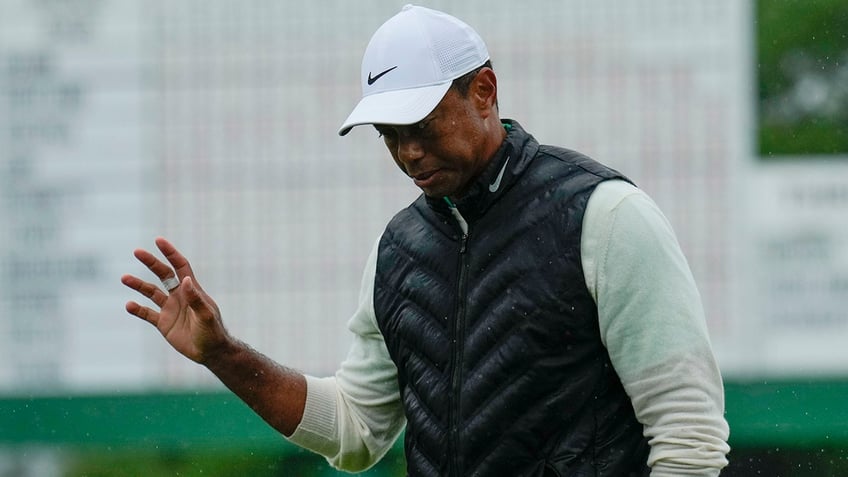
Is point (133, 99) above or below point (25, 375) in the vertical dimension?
above

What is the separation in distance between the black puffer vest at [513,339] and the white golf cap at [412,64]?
0.16 m

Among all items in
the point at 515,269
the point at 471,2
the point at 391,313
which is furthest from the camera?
the point at 471,2

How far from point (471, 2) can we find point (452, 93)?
585cm

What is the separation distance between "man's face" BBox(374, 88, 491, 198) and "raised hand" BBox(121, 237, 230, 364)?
1.44 ft

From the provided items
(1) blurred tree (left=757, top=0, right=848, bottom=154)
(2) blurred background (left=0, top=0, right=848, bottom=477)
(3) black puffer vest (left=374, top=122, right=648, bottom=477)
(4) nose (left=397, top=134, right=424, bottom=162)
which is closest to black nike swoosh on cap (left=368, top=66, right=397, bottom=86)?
(4) nose (left=397, top=134, right=424, bottom=162)

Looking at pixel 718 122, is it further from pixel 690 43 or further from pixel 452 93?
pixel 452 93

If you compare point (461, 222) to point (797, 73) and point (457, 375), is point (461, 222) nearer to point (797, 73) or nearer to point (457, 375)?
point (457, 375)

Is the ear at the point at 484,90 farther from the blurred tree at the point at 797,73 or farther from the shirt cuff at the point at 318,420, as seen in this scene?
the blurred tree at the point at 797,73

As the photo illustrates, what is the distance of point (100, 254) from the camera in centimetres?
865

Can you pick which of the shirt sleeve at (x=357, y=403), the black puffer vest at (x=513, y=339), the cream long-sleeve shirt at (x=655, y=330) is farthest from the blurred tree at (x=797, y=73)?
the cream long-sleeve shirt at (x=655, y=330)

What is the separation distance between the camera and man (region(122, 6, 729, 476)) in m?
2.49

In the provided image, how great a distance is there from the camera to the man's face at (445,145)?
2.64 m

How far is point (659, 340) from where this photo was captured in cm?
248

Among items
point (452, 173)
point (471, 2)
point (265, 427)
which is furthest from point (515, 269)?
point (471, 2)
